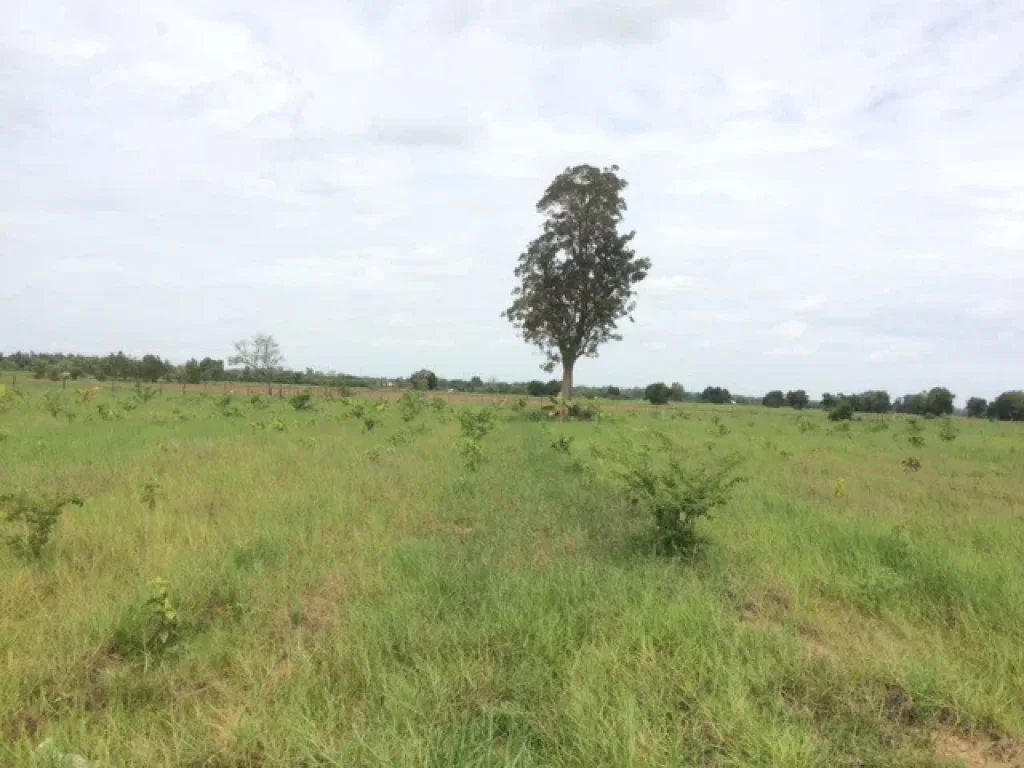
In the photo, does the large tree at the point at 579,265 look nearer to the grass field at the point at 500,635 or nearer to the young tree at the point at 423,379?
the grass field at the point at 500,635

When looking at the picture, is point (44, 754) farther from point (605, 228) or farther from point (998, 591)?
point (605, 228)

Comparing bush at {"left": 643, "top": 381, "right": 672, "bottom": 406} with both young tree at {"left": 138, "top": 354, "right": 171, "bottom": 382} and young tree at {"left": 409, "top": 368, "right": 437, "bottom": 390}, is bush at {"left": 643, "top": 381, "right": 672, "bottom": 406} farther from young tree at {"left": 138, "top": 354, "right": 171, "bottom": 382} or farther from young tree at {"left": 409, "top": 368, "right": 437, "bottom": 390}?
young tree at {"left": 138, "top": 354, "right": 171, "bottom": 382}

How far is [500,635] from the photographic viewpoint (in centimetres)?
382

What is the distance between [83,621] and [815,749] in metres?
4.16

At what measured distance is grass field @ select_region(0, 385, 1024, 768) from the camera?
2.89 meters

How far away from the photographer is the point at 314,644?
3848 mm

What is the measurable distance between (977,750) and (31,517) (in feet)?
21.2

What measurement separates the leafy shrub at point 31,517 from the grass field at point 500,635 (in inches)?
7.8

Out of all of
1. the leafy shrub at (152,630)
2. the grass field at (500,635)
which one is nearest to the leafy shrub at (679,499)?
the grass field at (500,635)

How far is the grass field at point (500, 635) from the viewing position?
2.89 m

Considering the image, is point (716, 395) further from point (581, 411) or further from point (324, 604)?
point (324, 604)

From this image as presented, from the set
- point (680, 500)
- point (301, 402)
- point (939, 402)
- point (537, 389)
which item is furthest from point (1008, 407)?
point (680, 500)

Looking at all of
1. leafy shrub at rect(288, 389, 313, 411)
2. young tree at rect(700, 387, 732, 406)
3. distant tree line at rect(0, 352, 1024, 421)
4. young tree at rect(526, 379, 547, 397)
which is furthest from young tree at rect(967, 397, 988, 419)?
leafy shrub at rect(288, 389, 313, 411)

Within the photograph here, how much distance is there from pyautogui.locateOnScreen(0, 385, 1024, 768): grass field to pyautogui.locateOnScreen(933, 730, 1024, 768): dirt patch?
11mm
